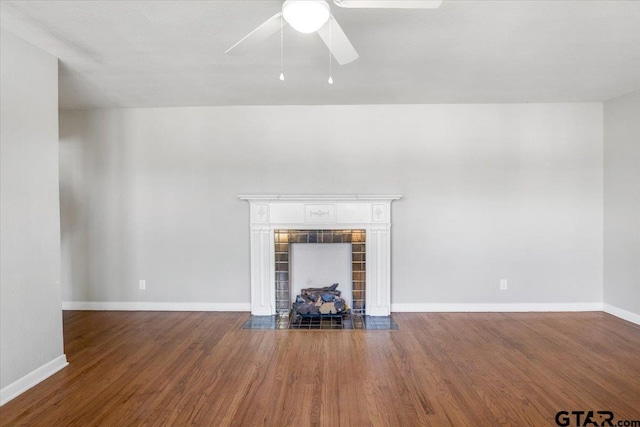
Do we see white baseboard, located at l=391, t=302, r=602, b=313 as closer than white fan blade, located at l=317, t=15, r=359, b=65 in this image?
No

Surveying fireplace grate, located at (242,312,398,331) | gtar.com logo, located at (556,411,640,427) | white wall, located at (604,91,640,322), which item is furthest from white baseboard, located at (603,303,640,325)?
fireplace grate, located at (242,312,398,331)

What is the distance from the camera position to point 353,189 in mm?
3971

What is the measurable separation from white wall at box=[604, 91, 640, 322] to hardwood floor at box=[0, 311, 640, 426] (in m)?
0.40

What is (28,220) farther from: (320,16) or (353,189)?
(353,189)

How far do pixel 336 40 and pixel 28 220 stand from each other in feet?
8.15

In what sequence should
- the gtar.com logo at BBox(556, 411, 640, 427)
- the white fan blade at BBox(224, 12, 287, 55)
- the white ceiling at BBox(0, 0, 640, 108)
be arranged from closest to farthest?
the white fan blade at BBox(224, 12, 287, 55)
the gtar.com logo at BBox(556, 411, 640, 427)
the white ceiling at BBox(0, 0, 640, 108)

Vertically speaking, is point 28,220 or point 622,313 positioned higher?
point 28,220

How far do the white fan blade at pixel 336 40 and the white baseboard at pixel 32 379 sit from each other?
304 centimetres

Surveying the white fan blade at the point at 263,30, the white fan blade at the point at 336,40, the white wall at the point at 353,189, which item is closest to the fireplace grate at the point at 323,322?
the white wall at the point at 353,189

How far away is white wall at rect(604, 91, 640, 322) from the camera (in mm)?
3511

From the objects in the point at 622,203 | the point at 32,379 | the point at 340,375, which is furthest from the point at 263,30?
the point at 622,203

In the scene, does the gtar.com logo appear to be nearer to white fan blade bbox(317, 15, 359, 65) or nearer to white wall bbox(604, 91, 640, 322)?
white wall bbox(604, 91, 640, 322)

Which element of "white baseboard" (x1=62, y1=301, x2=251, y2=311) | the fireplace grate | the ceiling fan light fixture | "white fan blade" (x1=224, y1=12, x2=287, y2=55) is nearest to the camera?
the ceiling fan light fixture

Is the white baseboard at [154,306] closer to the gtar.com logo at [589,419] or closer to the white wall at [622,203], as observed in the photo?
the gtar.com logo at [589,419]
